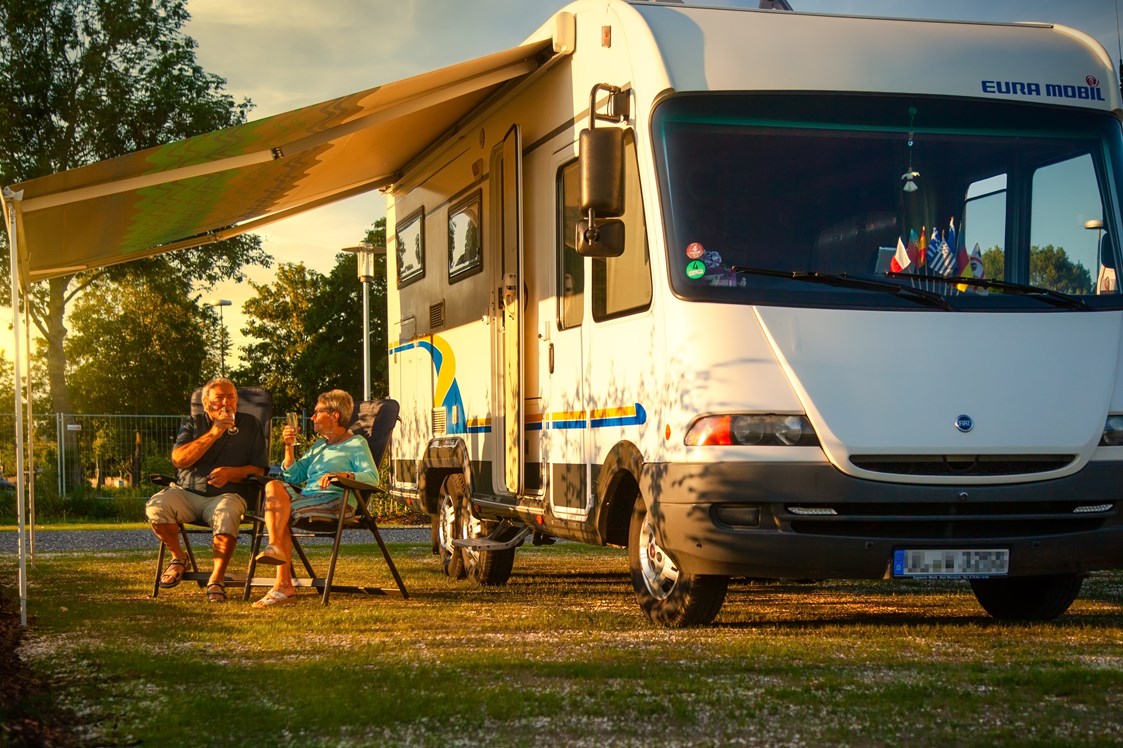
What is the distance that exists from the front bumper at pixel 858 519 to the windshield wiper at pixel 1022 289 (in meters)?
0.79

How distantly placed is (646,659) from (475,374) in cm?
416

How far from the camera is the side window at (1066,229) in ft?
23.9

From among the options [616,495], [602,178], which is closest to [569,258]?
[602,178]

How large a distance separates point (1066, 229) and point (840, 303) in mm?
1355

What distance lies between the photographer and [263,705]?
561cm

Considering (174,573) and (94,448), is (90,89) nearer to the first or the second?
(94,448)

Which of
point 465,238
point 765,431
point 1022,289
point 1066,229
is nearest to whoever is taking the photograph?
point 765,431

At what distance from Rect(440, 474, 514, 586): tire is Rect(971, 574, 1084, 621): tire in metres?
3.53

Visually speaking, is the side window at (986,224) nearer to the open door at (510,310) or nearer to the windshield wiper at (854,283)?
the windshield wiper at (854,283)

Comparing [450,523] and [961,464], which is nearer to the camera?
[961,464]

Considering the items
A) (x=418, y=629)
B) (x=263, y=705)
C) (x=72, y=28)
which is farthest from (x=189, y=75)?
(x=263, y=705)

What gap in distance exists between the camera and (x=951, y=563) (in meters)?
6.90

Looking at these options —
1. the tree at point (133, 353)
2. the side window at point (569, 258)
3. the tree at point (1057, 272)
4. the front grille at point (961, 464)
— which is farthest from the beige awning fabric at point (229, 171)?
the tree at point (133, 353)

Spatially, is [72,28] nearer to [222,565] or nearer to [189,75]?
[189,75]
